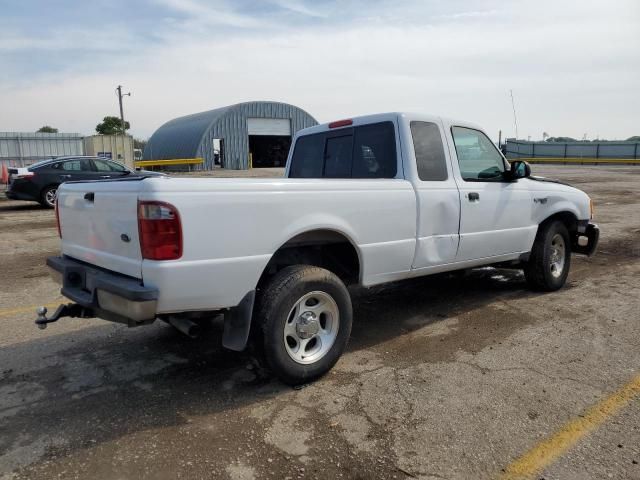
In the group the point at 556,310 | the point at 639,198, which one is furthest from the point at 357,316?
the point at 639,198

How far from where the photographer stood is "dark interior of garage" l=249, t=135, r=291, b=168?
4566cm

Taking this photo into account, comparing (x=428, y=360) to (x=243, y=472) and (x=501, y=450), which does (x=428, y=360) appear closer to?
(x=501, y=450)

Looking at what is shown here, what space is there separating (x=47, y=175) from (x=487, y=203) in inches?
552

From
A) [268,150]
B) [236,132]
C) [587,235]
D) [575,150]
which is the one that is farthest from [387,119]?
[575,150]

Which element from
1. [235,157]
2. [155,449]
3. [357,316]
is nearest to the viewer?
[155,449]

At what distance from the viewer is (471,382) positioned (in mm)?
3777

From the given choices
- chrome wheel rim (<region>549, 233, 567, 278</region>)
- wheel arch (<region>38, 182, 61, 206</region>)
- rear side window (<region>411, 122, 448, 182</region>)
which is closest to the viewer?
rear side window (<region>411, 122, 448, 182</region>)

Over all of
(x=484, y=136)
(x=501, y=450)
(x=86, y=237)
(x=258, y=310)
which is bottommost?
(x=501, y=450)

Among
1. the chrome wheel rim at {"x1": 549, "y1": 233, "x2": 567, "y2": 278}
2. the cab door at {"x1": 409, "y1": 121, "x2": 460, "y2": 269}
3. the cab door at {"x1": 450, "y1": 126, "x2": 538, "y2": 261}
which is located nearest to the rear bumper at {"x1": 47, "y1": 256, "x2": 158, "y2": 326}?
the cab door at {"x1": 409, "y1": 121, "x2": 460, "y2": 269}

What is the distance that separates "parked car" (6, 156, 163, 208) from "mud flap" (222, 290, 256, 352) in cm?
1255

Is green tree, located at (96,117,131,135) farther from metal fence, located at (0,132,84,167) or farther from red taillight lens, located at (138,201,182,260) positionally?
red taillight lens, located at (138,201,182,260)

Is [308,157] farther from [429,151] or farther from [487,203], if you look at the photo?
[487,203]

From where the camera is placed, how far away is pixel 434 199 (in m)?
4.52

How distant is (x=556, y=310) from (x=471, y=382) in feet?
7.27
